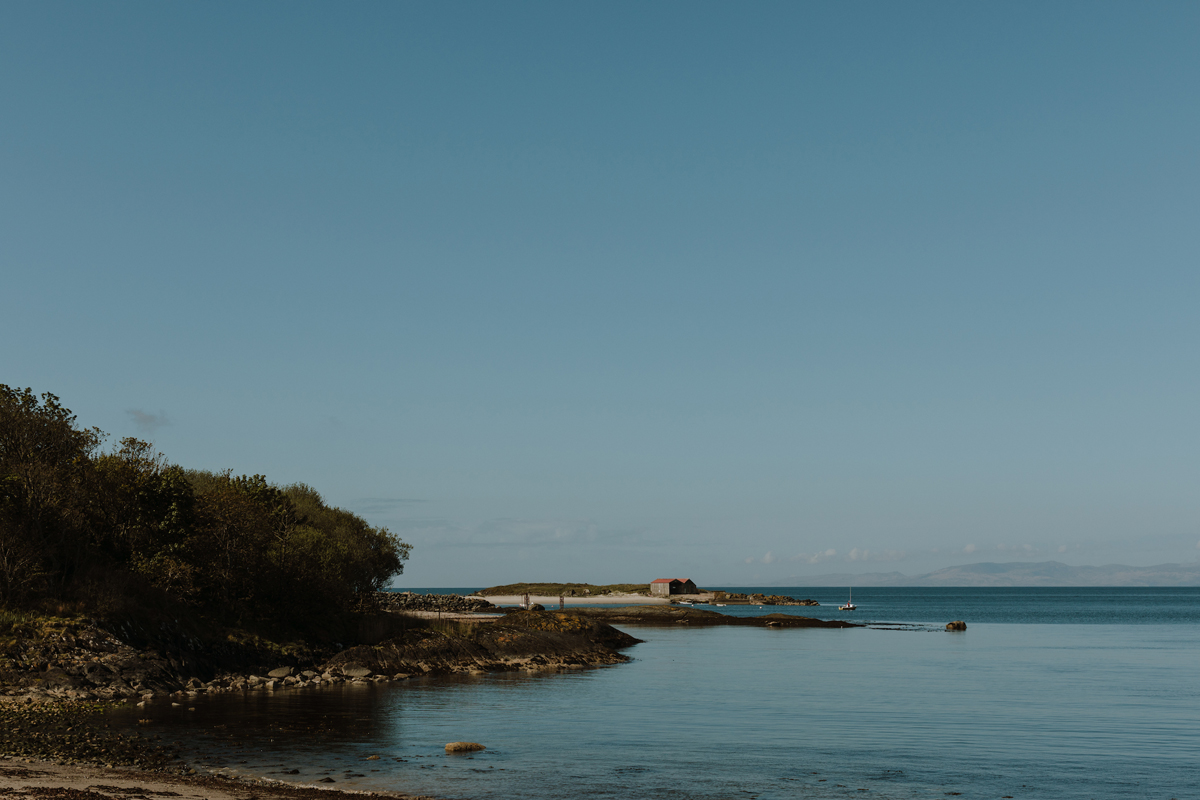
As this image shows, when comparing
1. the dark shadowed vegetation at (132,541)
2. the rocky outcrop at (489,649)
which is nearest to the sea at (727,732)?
the rocky outcrop at (489,649)

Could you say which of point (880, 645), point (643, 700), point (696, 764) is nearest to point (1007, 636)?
point (880, 645)

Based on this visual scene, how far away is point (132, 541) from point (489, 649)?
25.4 metres

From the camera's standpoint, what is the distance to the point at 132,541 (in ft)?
179

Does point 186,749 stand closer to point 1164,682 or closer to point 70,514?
point 70,514

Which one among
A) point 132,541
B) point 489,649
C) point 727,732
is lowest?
point 727,732

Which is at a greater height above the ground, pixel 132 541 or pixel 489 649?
pixel 132 541

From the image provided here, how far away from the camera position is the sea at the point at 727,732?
27.8 m

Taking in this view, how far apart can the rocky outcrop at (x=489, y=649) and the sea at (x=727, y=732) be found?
3.03 meters

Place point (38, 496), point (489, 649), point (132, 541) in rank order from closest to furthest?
point (38, 496), point (132, 541), point (489, 649)

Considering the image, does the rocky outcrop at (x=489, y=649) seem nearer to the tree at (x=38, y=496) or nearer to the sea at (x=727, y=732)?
the sea at (x=727, y=732)

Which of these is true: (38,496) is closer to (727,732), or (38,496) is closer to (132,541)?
(132,541)

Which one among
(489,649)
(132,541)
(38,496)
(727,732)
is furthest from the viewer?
(489,649)

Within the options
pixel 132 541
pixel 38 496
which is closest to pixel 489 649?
pixel 132 541

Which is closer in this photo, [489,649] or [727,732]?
[727,732]
